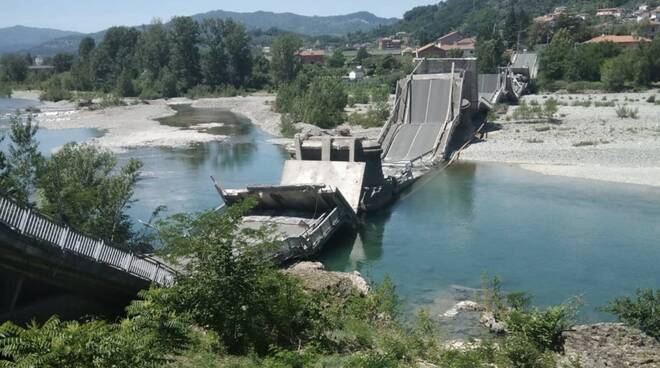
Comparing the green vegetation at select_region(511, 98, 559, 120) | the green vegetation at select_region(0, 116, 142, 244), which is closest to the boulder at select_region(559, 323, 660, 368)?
the green vegetation at select_region(0, 116, 142, 244)

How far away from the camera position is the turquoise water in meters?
23.3

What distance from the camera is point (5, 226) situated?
12477mm

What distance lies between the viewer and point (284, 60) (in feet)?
366

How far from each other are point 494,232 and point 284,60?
86.1m

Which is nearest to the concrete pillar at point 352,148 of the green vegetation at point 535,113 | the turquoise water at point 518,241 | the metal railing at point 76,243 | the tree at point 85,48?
the turquoise water at point 518,241

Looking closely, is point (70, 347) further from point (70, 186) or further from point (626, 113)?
point (626, 113)

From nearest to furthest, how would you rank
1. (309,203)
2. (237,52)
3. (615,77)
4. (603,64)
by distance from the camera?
1. (309,203)
2. (615,77)
3. (603,64)
4. (237,52)

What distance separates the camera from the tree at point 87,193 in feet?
66.8

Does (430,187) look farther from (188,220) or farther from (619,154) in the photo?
(188,220)

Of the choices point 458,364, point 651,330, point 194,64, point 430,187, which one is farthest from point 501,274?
point 194,64

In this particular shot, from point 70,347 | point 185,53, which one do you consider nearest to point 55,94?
point 185,53

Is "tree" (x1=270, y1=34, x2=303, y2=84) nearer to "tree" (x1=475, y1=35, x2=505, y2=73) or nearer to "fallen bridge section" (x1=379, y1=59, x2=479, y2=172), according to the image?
"tree" (x1=475, y1=35, x2=505, y2=73)

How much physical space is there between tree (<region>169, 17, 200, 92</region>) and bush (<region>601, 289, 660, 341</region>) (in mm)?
105669

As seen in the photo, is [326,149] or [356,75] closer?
[326,149]
